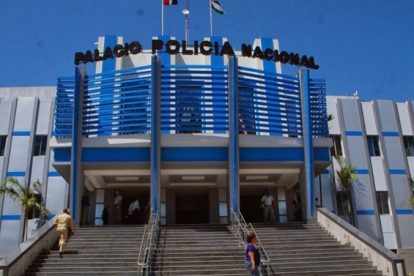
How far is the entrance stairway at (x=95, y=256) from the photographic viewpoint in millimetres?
15484

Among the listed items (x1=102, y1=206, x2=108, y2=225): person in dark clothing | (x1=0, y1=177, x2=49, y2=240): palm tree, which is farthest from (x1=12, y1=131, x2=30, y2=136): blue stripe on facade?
(x1=102, y1=206, x2=108, y2=225): person in dark clothing

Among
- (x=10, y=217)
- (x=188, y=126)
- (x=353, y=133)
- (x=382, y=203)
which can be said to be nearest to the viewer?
(x=188, y=126)

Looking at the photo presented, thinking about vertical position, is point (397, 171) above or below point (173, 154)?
above

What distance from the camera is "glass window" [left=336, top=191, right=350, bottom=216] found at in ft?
96.2

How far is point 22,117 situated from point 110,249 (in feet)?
51.0

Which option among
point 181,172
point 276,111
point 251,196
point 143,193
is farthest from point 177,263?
point 251,196

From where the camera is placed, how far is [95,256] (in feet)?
54.1

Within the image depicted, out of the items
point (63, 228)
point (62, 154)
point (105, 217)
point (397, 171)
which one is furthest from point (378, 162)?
point (63, 228)

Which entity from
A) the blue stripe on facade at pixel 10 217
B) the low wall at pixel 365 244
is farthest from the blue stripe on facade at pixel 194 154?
the blue stripe on facade at pixel 10 217

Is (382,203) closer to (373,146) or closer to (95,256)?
(373,146)

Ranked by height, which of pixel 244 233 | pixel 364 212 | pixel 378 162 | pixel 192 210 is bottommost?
pixel 244 233

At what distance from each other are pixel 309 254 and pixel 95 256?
757 cm

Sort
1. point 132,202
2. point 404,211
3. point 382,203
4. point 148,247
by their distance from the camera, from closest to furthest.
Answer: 1. point 148,247
2. point 132,202
3. point 404,211
4. point 382,203

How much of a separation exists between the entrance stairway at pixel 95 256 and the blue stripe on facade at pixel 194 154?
13.3 ft
